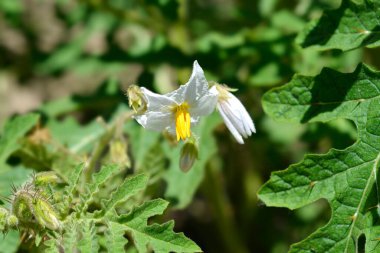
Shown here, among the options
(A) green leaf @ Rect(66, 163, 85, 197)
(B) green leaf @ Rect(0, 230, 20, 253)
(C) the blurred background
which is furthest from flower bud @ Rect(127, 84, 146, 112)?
(C) the blurred background

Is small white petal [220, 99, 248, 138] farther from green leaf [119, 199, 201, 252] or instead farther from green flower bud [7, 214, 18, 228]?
green flower bud [7, 214, 18, 228]

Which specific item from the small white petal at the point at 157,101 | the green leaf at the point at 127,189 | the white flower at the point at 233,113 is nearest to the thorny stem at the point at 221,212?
the white flower at the point at 233,113

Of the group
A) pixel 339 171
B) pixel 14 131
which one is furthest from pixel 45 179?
pixel 339 171

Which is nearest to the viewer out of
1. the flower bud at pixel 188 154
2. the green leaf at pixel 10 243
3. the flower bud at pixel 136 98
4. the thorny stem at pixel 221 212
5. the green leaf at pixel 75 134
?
the flower bud at pixel 136 98

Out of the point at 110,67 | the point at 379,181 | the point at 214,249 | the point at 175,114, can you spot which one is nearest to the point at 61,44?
the point at 110,67

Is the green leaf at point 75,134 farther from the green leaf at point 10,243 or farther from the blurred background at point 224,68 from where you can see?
the green leaf at point 10,243

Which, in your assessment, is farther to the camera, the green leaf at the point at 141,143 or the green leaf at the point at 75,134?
the green leaf at the point at 75,134
